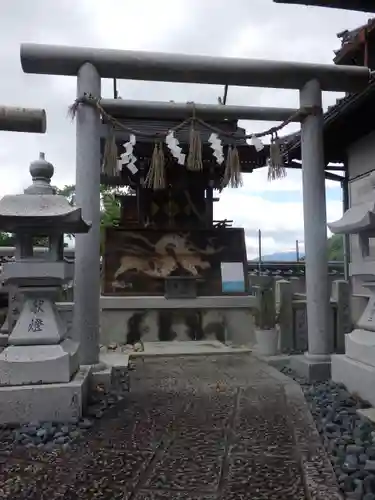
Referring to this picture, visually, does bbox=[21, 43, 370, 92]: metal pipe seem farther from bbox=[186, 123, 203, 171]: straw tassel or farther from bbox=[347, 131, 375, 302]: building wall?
bbox=[347, 131, 375, 302]: building wall

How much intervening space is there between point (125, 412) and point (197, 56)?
441 centimetres

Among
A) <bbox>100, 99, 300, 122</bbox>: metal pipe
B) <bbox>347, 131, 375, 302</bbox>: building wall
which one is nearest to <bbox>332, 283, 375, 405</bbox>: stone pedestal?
<bbox>100, 99, 300, 122</bbox>: metal pipe

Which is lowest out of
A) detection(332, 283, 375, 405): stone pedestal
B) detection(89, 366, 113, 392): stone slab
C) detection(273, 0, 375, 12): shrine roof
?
detection(89, 366, 113, 392): stone slab

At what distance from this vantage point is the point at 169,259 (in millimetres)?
10758

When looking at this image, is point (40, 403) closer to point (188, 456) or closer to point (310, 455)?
point (188, 456)

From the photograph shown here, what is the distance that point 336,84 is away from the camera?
6102 millimetres

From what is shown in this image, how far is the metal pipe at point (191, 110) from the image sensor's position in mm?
6457

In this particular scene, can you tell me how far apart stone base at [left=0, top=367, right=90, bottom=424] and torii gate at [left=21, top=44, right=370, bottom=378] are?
49.7 inches

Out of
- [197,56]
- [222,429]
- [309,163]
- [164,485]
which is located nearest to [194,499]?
[164,485]

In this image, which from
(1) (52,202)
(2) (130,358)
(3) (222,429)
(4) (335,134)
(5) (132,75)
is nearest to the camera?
(3) (222,429)

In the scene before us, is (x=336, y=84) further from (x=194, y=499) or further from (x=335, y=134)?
(x=194, y=499)

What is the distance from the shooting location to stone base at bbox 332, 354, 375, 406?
4402mm

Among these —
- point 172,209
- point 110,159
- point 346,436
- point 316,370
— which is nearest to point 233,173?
point 110,159

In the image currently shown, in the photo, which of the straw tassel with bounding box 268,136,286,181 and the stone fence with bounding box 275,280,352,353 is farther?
the stone fence with bounding box 275,280,352,353
